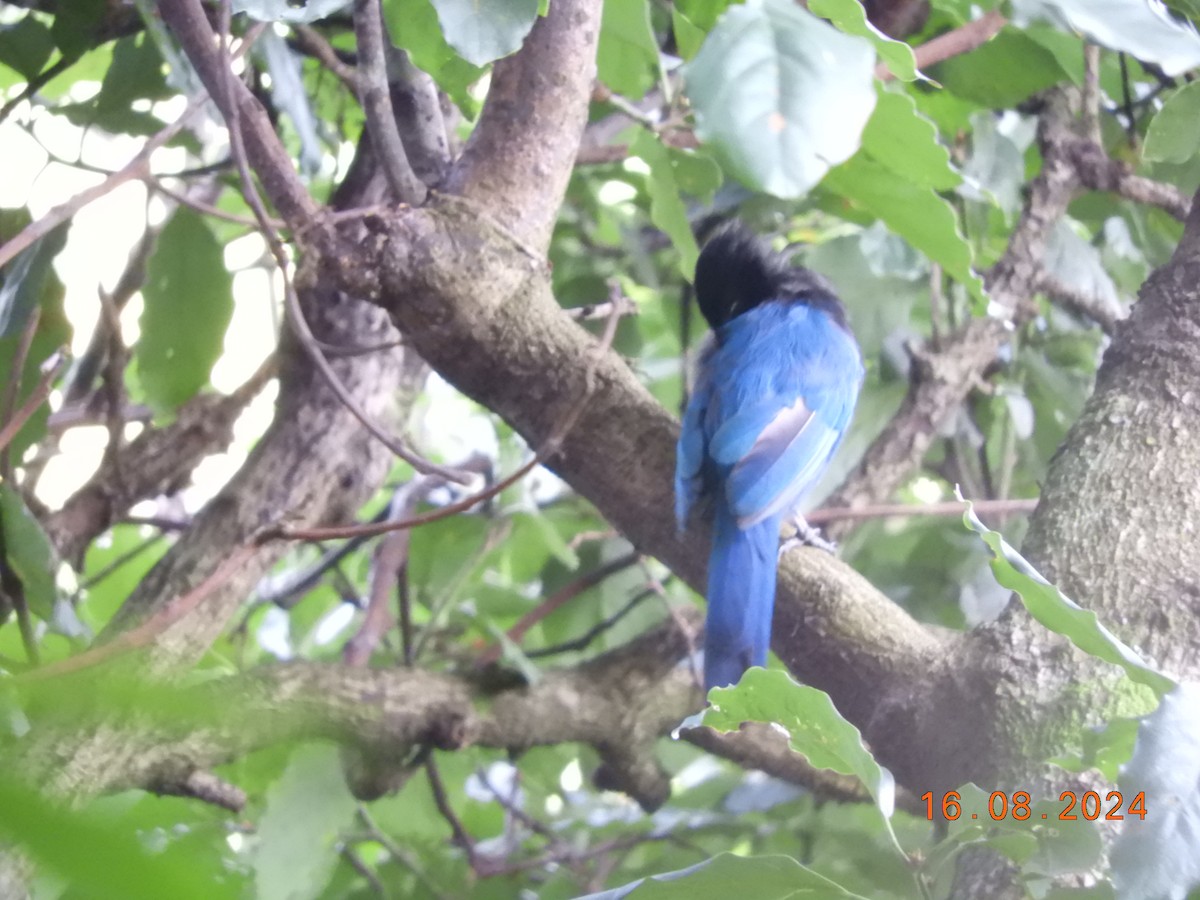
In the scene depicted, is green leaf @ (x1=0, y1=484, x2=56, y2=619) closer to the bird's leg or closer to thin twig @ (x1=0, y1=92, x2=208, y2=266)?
thin twig @ (x1=0, y1=92, x2=208, y2=266)

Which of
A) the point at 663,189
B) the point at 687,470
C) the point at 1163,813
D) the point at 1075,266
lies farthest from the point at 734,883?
the point at 1075,266

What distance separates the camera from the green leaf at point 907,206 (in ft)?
5.32

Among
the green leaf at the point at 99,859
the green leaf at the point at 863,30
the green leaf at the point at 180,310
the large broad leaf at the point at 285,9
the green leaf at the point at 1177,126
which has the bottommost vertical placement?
the green leaf at the point at 180,310

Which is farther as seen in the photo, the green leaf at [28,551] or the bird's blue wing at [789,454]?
the bird's blue wing at [789,454]

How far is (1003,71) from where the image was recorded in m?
2.17

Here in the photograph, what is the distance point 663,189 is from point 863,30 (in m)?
0.57

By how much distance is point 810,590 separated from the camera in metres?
1.69

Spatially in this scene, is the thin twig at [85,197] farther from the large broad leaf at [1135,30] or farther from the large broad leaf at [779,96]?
the large broad leaf at [1135,30]

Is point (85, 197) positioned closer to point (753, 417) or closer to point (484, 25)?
point (484, 25)

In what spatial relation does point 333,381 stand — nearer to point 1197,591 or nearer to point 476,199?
point 476,199

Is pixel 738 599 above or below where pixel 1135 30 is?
below

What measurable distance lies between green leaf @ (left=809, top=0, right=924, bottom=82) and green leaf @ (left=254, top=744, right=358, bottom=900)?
4.44 ft

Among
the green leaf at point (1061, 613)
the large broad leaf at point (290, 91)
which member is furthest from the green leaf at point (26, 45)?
the green leaf at point (1061, 613)

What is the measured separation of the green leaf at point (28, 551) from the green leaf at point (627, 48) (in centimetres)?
107
